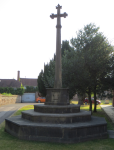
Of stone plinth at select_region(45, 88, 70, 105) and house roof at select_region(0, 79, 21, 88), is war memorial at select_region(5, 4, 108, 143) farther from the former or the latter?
house roof at select_region(0, 79, 21, 88)

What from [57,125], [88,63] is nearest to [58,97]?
[57,125]

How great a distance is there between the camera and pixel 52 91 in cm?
892

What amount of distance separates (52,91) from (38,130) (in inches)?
115

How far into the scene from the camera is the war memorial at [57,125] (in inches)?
243

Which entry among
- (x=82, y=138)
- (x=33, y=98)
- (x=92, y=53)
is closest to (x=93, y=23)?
(x=92, y=53)

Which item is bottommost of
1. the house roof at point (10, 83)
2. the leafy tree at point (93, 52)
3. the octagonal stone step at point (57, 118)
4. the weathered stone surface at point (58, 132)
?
the weathered stone surface at point (58, 132)

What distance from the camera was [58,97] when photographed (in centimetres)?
883

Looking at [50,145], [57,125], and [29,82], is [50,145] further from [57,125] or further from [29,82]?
[29,82]

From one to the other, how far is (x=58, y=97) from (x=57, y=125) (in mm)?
2507

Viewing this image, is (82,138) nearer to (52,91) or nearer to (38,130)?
(38,130)

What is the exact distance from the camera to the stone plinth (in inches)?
344

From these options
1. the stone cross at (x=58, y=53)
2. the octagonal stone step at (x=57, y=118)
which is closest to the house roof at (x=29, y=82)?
the stone cross at (x=58, y=53)

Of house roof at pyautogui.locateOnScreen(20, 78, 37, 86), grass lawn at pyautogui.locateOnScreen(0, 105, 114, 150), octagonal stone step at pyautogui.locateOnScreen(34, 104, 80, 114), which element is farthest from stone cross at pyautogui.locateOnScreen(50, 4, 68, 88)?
house roof at pyautogui.locateOnScreen(20, 78, 37, 86)

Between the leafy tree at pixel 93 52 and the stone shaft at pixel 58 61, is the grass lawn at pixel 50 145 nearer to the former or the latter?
the stone shaft at pixel 58 61
